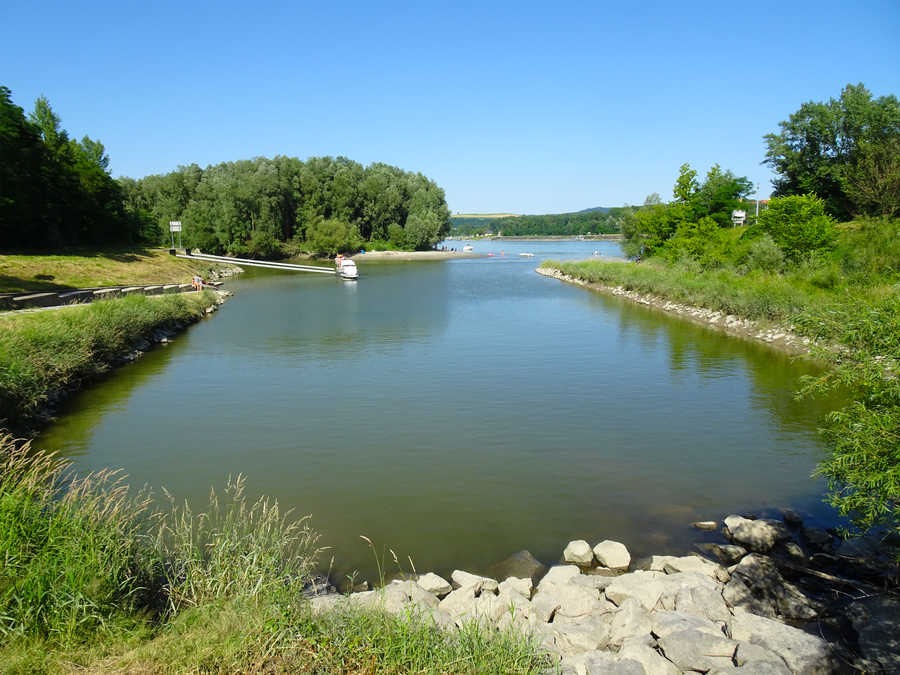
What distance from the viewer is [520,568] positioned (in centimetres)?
845

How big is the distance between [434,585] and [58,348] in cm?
1496

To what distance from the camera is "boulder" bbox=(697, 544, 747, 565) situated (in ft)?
27.8

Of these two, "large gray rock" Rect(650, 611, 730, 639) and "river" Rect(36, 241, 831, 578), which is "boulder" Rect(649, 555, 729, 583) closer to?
"river" Rect(36, 241, 831, 578)

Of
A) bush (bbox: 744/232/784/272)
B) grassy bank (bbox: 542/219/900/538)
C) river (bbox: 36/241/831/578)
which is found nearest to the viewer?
grassy bank (bbox: 542/219/900/538)

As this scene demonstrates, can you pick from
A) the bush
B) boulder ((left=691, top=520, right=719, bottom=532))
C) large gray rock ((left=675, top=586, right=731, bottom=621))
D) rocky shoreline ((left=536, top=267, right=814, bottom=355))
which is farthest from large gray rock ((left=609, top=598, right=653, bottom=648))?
the bush

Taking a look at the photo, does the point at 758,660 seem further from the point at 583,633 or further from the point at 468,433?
the point at 468,433

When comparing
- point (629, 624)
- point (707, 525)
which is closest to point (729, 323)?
point (707, 525)

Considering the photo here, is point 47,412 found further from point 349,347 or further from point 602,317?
point 602,317

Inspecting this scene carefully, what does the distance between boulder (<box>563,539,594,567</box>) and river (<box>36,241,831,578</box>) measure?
290 millimetres

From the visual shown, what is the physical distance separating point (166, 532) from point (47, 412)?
27.8 feet

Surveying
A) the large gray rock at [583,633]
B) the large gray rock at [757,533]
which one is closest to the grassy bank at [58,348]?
the large gray rock at [583,633]

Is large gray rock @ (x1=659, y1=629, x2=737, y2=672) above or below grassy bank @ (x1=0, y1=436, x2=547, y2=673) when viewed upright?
below

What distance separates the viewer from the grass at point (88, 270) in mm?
32062

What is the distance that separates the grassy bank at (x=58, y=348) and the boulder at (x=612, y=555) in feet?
40.4
